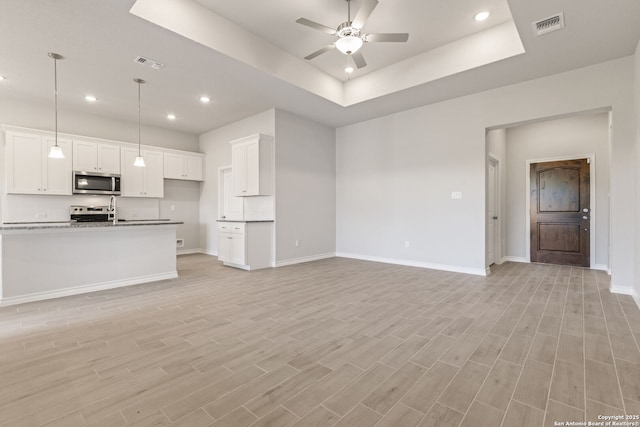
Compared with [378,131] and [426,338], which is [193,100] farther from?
[426,338]

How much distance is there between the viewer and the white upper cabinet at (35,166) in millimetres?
5070

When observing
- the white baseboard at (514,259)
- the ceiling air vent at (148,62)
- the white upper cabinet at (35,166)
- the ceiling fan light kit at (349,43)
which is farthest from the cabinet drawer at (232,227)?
the white baseboard at (514,259)

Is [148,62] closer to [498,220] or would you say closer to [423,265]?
[423,265]

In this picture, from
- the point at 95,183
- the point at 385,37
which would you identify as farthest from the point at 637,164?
the point at 95,183

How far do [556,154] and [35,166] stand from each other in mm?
10039

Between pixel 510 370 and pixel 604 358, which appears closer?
pixel 510 370

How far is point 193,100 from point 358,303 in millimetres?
4644

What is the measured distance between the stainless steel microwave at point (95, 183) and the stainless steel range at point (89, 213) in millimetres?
458

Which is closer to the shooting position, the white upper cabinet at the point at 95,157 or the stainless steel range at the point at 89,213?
the white upper cabinet at the point at 95,157

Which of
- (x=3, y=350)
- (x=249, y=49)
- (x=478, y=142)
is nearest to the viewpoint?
(x=3, y=350)

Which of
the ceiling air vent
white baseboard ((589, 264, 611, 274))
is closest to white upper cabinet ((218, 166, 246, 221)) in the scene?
the ceiling air vent

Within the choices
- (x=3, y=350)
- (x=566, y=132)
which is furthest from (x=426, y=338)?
(x=566, y=132)

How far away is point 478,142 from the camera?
4.84 m

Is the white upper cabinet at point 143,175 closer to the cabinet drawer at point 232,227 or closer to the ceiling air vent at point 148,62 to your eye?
the cabinet drawer at point 232,227
